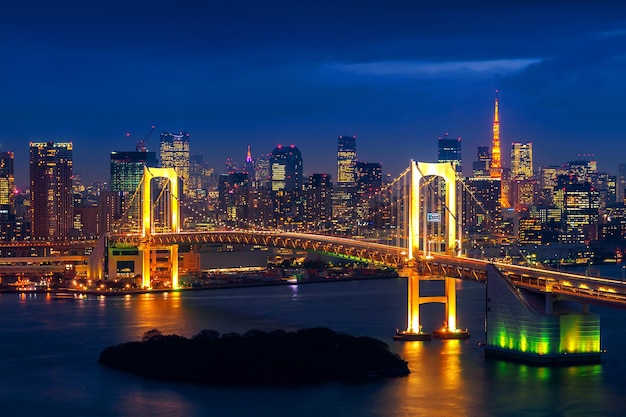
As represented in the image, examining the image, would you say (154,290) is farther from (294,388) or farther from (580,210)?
(580,210)

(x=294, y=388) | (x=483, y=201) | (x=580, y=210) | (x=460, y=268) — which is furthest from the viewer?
(x=580, y=210)

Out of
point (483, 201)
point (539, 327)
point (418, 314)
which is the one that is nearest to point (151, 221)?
point (418, 314)

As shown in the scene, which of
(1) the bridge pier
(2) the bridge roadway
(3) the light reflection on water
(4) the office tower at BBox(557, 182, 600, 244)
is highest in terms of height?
(4) the office tower at BBox(557, 182, 600, 244)

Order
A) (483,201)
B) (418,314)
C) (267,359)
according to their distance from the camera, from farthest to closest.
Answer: (483,201), (418,314), (267,359)

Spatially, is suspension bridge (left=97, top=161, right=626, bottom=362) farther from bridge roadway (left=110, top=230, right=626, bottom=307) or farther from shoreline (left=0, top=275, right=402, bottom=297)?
shoreline (left=0, top=275, right=402, bottom=297)

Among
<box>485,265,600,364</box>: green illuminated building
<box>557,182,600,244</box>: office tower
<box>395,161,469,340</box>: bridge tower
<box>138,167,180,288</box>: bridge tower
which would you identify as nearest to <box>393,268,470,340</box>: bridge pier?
<box>395,161,469,340</box>: bridge tower

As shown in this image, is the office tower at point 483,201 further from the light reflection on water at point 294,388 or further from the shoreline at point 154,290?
the light reflection on water at point 294,388

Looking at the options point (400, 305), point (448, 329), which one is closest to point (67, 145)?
point (400, 305)
